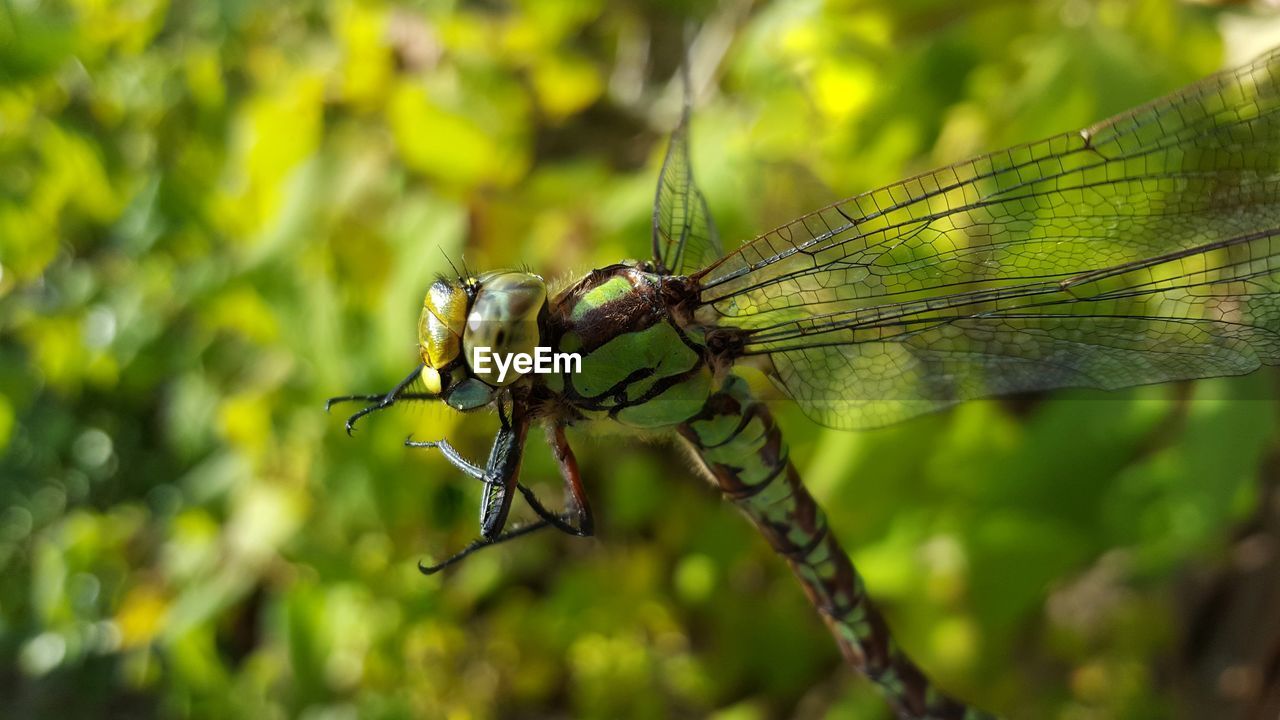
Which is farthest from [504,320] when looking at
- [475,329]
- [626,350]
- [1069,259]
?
[1069,259]

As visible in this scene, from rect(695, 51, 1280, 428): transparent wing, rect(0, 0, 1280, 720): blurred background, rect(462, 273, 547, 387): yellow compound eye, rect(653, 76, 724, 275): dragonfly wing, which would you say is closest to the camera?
rect(462, 273, 547, 387): yellow compound eye

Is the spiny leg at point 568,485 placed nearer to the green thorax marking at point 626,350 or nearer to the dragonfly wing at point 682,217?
the green thorax marking at point 626,350

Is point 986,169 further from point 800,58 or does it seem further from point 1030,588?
point 1030,588

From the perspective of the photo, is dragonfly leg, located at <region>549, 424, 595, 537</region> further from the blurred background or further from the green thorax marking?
the blurred background

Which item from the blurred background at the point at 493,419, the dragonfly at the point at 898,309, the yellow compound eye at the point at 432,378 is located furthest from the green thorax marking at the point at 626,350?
the blurred background at the point at 493,419

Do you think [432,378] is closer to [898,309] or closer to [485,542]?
[485,542]

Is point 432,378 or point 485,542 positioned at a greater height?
point 432,378

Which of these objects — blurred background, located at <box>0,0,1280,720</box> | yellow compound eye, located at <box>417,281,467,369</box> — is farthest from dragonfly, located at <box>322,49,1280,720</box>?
blurred background, located at <box>0,0,1280,720</box>
